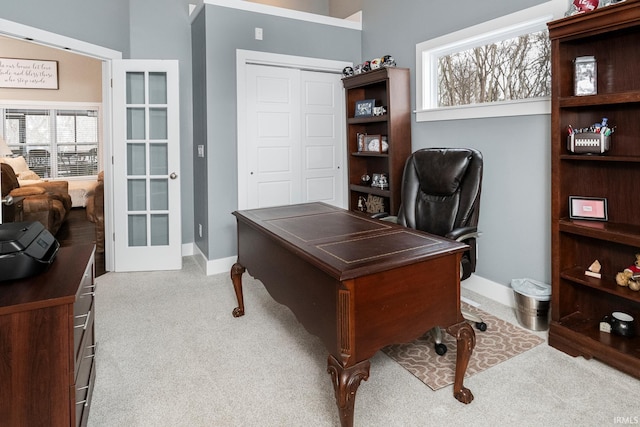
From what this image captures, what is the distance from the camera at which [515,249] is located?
10.2 feet

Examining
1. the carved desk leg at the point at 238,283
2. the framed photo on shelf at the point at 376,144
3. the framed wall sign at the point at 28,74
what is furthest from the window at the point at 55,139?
the carved desk leg at the point at 238,283

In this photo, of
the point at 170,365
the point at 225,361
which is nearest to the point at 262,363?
the point at 225,361

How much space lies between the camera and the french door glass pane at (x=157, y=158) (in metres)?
4.27

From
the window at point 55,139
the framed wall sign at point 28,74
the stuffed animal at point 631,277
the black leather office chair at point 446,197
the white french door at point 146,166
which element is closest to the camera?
the stuffed animal at point 631,277

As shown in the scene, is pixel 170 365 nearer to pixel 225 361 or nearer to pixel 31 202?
pixel 225 361

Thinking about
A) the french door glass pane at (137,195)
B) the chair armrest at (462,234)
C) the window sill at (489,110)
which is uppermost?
the window sill at (489,110)

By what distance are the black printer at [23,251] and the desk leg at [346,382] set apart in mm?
1186

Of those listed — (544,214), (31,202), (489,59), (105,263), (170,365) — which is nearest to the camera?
(170,365)

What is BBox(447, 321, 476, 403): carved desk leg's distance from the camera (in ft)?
6.23

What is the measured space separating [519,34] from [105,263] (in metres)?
4.43

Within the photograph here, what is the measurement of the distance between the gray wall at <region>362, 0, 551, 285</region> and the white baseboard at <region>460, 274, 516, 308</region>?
0.16 feet

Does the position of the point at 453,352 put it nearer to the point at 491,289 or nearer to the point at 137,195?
the point at 491,289

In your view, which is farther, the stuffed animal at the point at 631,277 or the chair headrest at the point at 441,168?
the chair headrest at the point at 441,168

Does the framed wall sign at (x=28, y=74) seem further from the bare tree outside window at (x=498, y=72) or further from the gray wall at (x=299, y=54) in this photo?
the bare tree outside window at (x=498, y=72)
